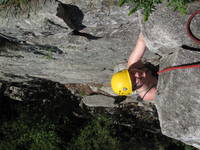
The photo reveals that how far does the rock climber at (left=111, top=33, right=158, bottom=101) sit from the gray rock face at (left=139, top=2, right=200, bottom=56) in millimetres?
530

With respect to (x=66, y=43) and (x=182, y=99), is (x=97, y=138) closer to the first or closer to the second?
(x=66, y=43)

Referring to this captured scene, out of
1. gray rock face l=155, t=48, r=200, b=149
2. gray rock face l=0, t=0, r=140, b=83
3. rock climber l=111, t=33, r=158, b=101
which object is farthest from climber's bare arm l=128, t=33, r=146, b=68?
gray rock face l=155, t=48, r=200, b=149

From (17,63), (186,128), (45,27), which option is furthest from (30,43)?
(186,128)

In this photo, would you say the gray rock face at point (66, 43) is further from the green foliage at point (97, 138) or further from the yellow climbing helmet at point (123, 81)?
the green foliage at point (97, 138)

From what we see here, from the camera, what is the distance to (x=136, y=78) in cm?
345

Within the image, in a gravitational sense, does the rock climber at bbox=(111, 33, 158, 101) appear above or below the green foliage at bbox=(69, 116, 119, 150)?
above

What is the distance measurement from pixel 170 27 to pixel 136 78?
3.83 feet

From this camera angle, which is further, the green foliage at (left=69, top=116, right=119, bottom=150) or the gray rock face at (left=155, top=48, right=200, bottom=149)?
the green foliage at (left=69, top=116, right=119, bottom=150)

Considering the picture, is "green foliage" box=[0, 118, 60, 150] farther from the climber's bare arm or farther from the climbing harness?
the climbing harness

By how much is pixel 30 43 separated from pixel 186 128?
277cm

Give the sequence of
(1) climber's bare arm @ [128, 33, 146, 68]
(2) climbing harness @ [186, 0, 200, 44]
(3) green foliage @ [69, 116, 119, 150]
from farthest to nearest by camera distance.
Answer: (3) green foliage @ [69, 116, 119, 150] < (1) climber's bare arm @ [128, 33, 146, 68] < (2) climbing harness @ [186, 0, 200, 44]

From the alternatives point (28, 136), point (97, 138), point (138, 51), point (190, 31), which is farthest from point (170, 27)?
point (28, 136)

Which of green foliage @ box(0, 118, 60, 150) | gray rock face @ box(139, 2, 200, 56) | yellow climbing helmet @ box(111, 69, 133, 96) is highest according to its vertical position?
gray rock face @ box(139, 2, 200, 56)

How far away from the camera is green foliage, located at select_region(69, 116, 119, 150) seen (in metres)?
6.20
